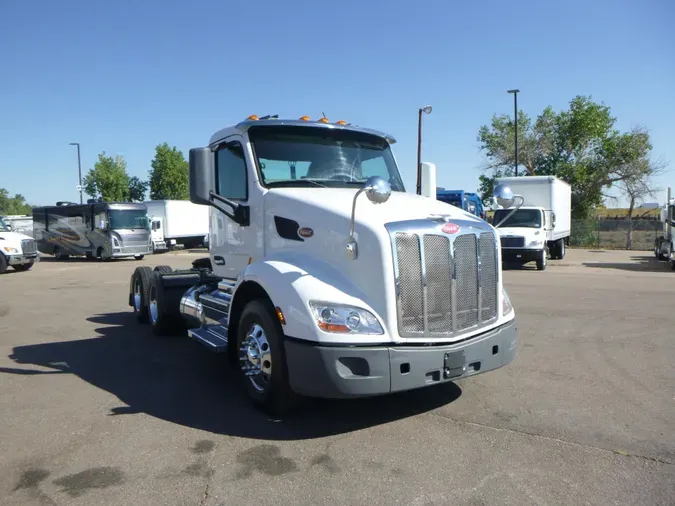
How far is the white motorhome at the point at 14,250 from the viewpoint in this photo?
20969mm

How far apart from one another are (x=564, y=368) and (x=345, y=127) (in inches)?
141

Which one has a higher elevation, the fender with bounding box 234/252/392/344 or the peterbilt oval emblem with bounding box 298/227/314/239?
the peterbilt oval emblem with bounding box 298/227/314/239

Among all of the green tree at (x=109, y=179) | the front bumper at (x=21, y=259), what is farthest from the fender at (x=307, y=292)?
the green tree at (x=109, y=179)

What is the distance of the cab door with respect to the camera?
19.0ft

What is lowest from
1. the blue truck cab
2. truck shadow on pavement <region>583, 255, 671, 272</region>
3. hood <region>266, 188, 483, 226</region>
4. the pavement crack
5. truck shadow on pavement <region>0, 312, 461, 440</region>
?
the pavement crack

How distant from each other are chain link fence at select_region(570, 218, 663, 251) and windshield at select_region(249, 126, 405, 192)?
31.8 m

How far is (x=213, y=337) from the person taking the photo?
5.79 m

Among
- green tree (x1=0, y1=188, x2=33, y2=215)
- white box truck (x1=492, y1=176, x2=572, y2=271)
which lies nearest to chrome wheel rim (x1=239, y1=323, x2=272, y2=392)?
white box truck (x1=492, y1=176, x2=572, y2=271)

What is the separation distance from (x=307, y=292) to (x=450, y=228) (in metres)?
1.28

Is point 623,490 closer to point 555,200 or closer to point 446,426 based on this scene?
point 446,426

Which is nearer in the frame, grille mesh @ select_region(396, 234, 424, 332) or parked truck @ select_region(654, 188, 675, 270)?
grille mesh @ select_region(396, 234, 424, 332)

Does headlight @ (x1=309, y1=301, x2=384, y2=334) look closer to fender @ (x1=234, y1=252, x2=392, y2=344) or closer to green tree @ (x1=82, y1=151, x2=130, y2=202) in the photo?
fender @ (x1=234, y1=252, x2=392, y2=344)

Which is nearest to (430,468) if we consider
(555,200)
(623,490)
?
(623,490)

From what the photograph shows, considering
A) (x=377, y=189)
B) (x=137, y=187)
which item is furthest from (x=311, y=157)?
(x=137, y=187)
